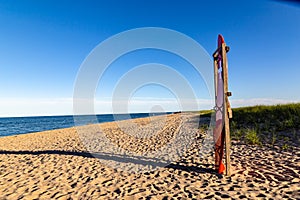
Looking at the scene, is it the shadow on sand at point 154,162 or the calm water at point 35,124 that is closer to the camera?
the shadow on sand at point 154,162

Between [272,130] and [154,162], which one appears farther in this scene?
[272,130]

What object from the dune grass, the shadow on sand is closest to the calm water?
the shadow on sand

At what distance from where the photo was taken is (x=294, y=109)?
1267cm

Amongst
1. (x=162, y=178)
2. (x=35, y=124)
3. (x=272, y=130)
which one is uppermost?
(x=272, y=130)

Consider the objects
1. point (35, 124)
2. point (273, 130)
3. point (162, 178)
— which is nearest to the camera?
point (162, 178)

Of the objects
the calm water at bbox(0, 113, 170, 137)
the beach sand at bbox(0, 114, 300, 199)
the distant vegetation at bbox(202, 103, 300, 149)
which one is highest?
the distant vegetation at bbox(202, 103, 300, 149)

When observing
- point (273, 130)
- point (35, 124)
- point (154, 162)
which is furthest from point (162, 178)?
point (35, 124)

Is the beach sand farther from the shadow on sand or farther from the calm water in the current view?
the calm water

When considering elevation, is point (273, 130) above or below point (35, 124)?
above

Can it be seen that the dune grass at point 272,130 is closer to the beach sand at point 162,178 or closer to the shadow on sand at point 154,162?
the beach sand at point 162,178

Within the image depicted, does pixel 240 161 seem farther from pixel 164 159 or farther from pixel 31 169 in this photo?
pixel 31 169

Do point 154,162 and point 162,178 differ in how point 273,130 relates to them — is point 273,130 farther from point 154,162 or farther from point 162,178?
point 162,178

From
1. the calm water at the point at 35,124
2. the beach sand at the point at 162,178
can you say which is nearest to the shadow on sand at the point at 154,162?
the beach sand at the point at 162,178

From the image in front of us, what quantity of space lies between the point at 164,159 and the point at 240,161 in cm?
256
